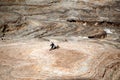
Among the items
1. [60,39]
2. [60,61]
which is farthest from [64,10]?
[60,61]

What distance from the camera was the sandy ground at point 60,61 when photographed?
624 cm

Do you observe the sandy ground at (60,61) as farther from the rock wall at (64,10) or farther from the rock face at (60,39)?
the rock wall at (64,10)

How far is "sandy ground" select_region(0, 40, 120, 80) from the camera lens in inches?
246

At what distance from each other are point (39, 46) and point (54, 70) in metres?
1.90

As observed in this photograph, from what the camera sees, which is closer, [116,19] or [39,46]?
[39,46]

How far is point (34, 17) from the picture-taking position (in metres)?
10.2

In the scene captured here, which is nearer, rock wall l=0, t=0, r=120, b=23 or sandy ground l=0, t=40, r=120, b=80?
sandy ground l=0, t=40, r=120, b=80

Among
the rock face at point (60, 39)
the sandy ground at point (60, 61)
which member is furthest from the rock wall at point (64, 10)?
the sandy ground at point (60, 61)

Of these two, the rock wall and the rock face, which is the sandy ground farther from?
the rock wall

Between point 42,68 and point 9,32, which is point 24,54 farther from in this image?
point 9,32

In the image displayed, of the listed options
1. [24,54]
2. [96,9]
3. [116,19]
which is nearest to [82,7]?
[96,9]

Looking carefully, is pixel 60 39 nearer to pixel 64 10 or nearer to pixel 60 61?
pixel 64 10

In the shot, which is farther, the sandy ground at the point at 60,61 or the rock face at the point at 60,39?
the rock face at the point at 60,39

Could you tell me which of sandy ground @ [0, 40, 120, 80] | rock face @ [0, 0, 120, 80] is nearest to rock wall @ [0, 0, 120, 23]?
rock face @ [0, 0, 120, 80]
